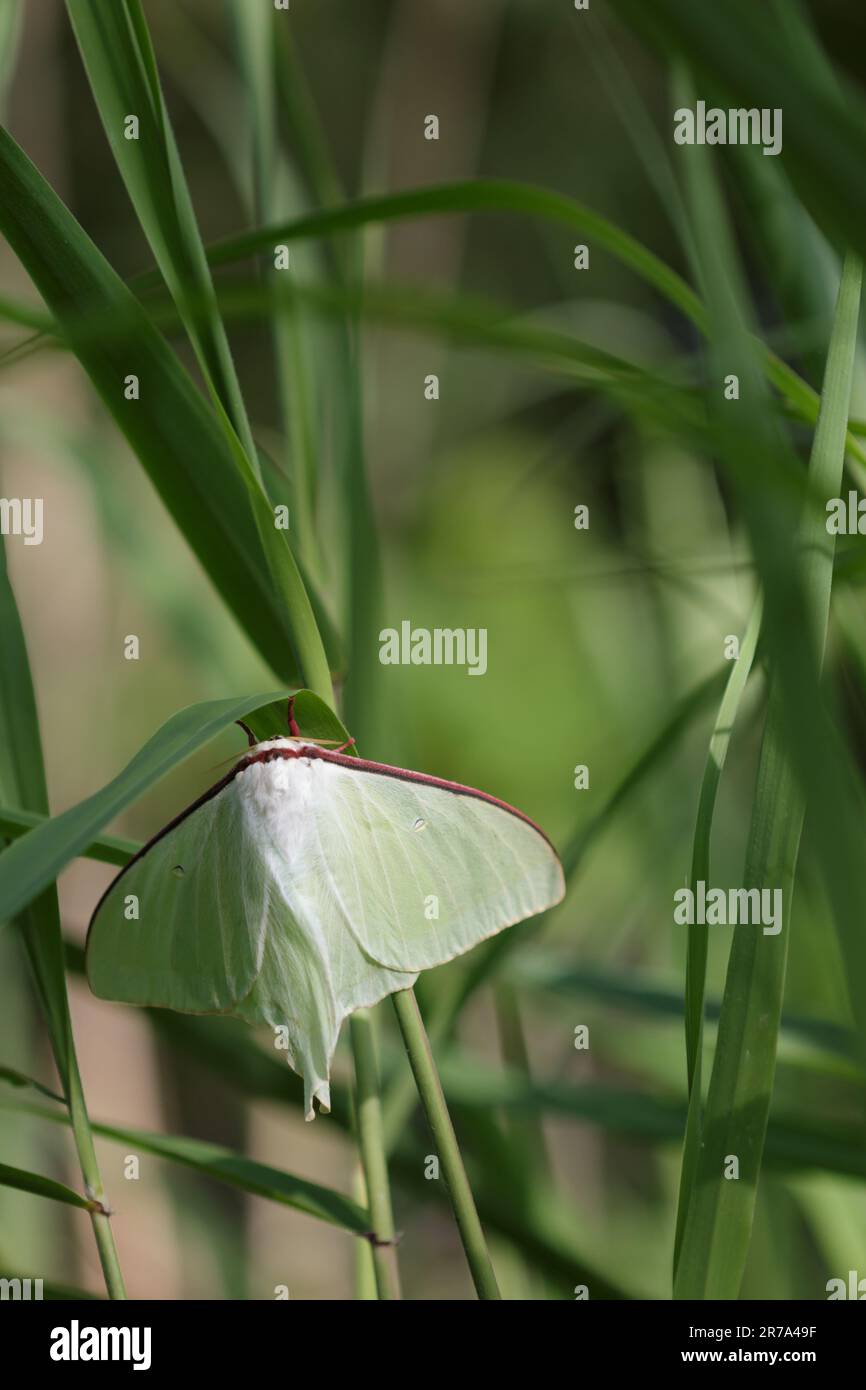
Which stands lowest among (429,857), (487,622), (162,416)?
(429,857)

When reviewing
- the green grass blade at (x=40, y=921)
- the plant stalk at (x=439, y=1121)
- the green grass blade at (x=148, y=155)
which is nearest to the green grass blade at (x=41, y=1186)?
the green grass blade at (x=40, y=921)

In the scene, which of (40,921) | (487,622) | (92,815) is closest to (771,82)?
(92,815)

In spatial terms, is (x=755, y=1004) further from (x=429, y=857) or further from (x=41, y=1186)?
(x=41, y=1186)

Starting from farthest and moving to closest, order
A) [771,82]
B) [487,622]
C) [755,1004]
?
[487,622] → [755,1004] → [771,82]

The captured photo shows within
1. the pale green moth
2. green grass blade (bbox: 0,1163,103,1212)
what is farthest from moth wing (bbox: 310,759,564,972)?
green grass blade (bbox: 0,1163,103,1212)

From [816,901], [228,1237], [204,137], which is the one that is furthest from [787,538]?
[204,137]

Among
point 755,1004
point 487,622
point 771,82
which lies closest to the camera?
point 771,82

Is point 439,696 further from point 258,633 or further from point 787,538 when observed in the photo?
point 787,538
